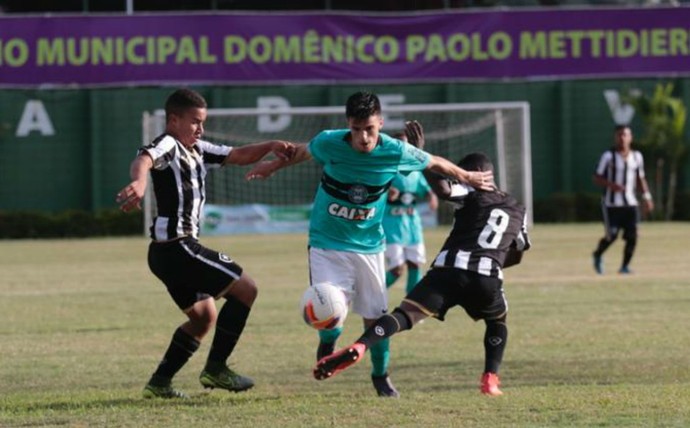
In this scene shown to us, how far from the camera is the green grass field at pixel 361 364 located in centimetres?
847

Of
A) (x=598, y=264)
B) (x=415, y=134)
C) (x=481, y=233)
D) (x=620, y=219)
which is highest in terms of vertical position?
(x=415, y=134)

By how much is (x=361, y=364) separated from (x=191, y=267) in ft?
11.5

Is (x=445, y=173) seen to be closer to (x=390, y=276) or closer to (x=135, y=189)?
(x=135, y=189)

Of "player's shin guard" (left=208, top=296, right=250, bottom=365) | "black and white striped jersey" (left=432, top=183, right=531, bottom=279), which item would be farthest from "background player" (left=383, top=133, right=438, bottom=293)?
"player's shin guard" (left=208, top=296, right=250, bottom=365)

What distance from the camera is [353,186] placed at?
934cm

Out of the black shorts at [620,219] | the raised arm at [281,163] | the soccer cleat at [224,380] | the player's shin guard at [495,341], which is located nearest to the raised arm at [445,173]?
the raised arm at [281,163]

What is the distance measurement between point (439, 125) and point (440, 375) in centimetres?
2246

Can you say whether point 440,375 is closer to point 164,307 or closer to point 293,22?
point 164,307

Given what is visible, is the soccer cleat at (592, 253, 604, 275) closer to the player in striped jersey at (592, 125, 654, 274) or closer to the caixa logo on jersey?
the player in striped jersey at (592, 125, 654, 274)

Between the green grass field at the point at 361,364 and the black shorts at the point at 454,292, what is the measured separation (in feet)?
1.93

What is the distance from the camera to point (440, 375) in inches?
445

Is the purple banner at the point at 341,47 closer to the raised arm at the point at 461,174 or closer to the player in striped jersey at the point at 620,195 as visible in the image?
the player in striped jersey at the point at 620,195

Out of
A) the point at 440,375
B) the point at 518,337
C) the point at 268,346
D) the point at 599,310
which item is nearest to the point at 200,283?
the point at 440,375

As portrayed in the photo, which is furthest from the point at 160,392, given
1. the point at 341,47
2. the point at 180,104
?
the point at 341,47
